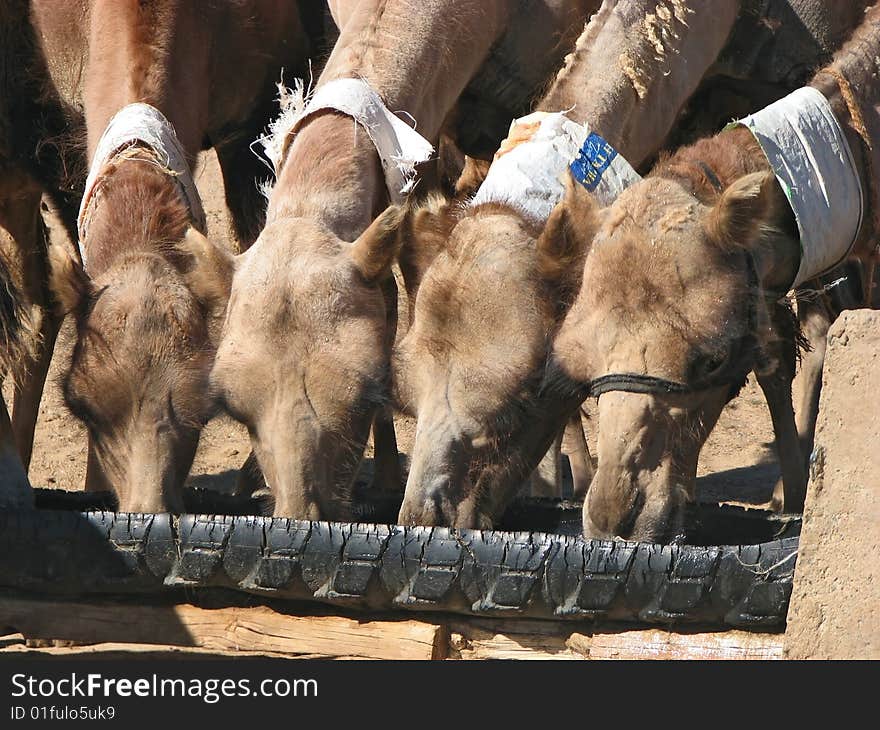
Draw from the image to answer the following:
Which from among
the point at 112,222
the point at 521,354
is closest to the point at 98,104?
the point at 112,222

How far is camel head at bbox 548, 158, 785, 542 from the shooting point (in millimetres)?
3867

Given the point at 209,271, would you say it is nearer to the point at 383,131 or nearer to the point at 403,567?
the point at 383,131

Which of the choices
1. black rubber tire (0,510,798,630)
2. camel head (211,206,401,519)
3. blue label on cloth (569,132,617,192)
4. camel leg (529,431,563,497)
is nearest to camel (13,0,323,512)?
camel head (211,206,401,519)

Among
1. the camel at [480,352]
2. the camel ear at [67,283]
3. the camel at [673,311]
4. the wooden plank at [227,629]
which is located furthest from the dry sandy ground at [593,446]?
the wooden plank at [227,629]

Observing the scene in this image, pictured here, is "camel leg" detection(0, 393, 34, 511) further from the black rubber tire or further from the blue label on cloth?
the blue label on cloth

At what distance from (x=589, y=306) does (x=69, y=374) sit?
1559 millimetres

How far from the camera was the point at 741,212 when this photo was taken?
3902mm

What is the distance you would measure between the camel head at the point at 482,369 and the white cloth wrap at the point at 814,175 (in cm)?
59

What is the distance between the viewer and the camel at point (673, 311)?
387 cm

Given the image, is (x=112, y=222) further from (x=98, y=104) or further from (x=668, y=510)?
(x=668, y=510)

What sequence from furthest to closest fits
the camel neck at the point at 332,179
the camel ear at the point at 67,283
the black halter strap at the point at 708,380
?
the camel neck at the point at 332,179, the camel ear at the point at 67,283, the black halter strap at the point at 708,380

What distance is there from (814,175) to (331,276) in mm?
1404

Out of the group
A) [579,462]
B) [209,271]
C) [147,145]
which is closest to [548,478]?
[579,462]

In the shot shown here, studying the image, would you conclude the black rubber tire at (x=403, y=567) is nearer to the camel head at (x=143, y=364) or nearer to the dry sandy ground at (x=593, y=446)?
the camel head at (x=143, y=364)
